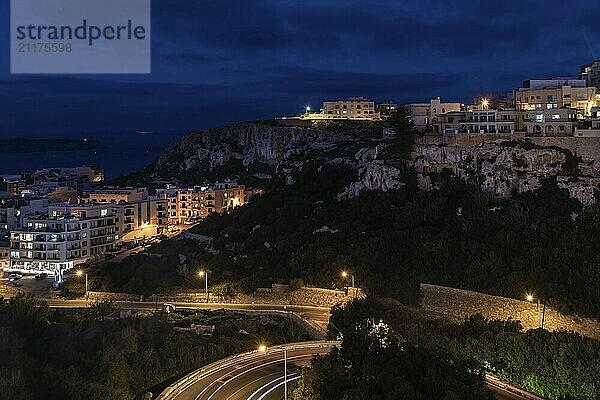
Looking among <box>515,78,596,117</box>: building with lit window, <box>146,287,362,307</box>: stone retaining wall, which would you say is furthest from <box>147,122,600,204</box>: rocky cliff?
<box>146,287,362,307</box>: stone retaining wall

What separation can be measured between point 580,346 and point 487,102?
28.7 m

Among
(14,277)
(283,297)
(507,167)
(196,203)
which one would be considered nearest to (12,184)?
(196,203)

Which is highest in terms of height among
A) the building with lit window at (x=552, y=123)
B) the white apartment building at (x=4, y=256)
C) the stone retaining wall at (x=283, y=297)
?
the building with lit window at (x=552, y=123)

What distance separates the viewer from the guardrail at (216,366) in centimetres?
1667

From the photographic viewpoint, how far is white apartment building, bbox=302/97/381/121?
5866cm

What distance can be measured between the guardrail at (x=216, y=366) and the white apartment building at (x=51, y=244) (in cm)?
2071

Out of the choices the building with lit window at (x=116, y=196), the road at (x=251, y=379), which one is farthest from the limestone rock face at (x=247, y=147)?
the road at (x=251, y=379)

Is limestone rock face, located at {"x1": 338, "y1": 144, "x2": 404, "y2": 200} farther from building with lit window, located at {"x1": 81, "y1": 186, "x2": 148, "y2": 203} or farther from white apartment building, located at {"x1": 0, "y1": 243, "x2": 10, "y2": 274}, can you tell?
white apartment building, located at {"x1": 0, "y1": 243, "x2": 10, "y2": 274}

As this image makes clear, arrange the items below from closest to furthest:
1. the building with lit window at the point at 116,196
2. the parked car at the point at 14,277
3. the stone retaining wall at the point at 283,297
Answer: the stone retaining wall at the point at 283,297 → the parked car at the point at 14,277 → the building with lit window at the point at 116,196

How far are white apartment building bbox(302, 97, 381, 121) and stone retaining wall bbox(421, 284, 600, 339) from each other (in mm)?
35356

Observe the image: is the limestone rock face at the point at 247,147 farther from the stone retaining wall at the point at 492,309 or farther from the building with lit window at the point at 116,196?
the stone retaining wall at the point at 492,309

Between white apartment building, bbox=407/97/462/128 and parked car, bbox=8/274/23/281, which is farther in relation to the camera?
white apartment building, bbox=407/97/462/128

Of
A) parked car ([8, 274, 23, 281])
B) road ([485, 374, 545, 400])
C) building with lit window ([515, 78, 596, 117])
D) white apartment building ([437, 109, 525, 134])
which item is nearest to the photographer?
road ([485, 374, 545, 400])

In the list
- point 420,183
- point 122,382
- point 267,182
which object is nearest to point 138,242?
point 267,182
